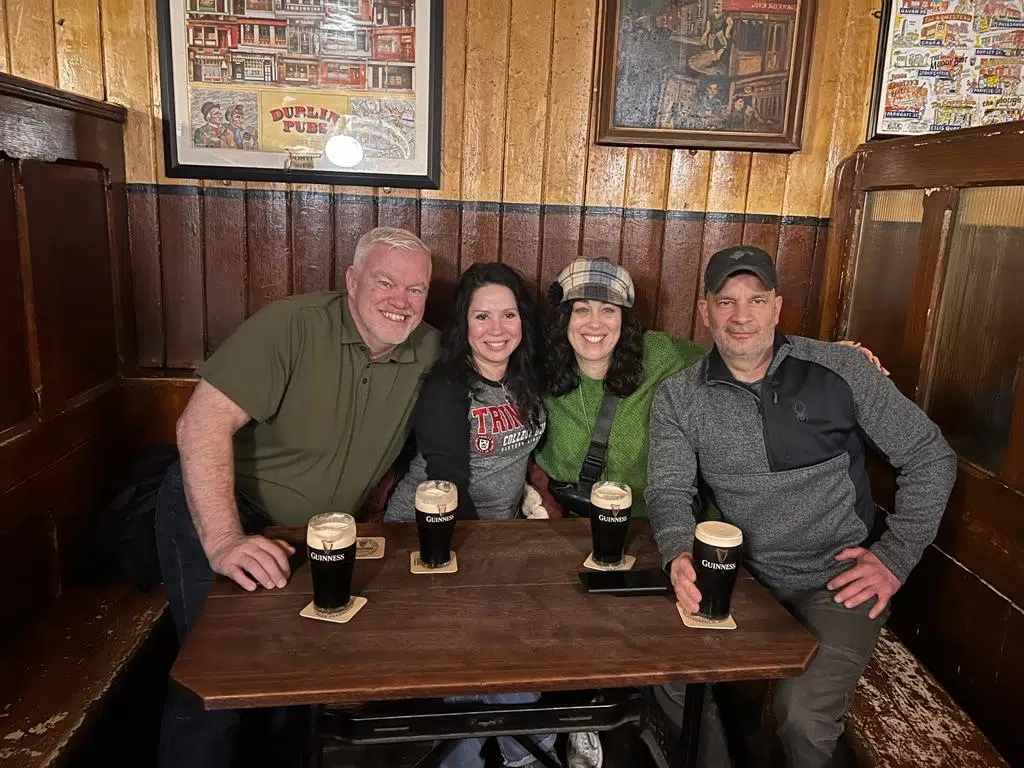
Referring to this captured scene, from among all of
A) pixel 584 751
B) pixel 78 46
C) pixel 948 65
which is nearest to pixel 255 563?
pixel 584 751

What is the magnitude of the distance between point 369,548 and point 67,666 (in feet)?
2.92

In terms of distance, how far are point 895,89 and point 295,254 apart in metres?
2.21

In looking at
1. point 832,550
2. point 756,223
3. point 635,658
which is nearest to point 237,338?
point 635,658

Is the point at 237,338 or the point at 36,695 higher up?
the point at 237,338

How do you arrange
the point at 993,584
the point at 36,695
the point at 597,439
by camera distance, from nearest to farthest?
the point at 36,695
the point at 993,584
the point at 597,439

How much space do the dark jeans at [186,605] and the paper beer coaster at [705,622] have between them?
3.65 ft

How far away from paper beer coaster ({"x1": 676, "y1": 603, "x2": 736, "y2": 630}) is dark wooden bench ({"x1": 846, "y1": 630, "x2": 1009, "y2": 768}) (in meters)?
0.60

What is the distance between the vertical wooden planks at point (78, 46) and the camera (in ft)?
8.16

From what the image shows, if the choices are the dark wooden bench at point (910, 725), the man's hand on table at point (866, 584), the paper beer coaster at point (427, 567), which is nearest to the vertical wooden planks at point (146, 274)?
the paper beer coaster at point (427, 567)

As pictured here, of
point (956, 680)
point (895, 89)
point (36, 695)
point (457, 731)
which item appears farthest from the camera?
point (895, 89)

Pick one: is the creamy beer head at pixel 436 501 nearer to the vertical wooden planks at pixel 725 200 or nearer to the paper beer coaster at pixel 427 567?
the paper beer coaster at pixel 427 567

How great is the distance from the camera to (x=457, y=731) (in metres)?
1.58

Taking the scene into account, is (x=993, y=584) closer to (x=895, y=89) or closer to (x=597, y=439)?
(x=597, y=439)

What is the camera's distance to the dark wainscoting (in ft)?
8.80
